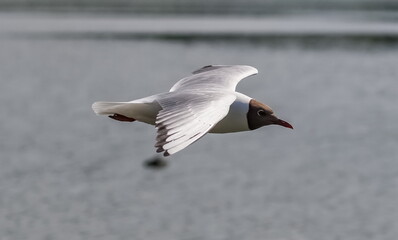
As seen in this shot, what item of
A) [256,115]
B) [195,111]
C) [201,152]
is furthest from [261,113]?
[201,152]

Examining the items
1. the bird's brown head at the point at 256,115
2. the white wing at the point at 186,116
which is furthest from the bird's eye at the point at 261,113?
the white wing at the point at 186,116

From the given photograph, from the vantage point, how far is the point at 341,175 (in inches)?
1736

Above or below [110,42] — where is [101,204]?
below

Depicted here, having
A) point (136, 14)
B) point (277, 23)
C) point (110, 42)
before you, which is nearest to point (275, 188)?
point (110, 42)

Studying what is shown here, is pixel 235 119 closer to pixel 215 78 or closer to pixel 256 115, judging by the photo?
pixel 256 115

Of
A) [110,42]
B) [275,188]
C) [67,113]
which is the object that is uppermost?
[110,42]

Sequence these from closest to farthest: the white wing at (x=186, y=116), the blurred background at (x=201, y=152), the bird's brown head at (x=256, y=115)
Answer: the white wing at (x=186, y=116) → the bird's brown head at (x=256, y=115) → the blurred background at (x=201, y=152)

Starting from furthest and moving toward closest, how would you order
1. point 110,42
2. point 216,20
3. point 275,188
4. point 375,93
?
point 216,20, point 110,42, point 375,93, point 275,188

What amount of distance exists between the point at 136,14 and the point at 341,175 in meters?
83.8

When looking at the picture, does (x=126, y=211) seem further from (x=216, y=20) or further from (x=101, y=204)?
(x=216, y=20)

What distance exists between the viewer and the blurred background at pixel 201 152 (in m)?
38.2

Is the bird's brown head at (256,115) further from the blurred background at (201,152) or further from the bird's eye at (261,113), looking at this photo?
the blurred background at (201,152)

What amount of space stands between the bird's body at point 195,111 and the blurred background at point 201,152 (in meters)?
25.9

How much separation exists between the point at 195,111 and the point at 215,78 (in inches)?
119
